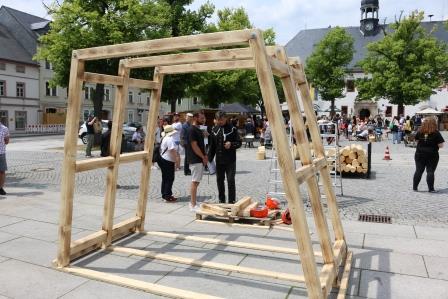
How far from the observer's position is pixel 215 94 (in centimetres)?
3359

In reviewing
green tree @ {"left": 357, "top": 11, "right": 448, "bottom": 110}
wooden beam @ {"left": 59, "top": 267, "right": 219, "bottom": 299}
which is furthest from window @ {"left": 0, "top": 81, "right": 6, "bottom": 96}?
wooden beam @ {"left": 59, "top": 267, "right": 219, "bottom": 299}

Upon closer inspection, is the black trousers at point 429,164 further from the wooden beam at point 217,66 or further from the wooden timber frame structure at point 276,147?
the wooden beam at point 217,66

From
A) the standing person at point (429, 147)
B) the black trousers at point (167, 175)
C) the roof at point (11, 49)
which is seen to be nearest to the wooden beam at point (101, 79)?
the black trousers at point (167, 175)

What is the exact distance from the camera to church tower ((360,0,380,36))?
2426 inches

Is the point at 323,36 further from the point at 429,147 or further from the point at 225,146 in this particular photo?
the point at 225,146

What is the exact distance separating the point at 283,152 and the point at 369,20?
219 ft

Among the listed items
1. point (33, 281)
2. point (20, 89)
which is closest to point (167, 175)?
point (33, 281)

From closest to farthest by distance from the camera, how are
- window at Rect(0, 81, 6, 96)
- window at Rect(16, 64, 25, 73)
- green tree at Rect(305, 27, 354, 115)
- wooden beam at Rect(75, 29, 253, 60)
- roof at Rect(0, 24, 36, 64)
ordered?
wooden beam at Rect(75, 29, 253, 60), window at Rect(0, 81, 6, 96), roof at Rect(0, 24, 36, 64), window at Rect(16, 64, 25, 73), green tree at Rect(305, 27, 354, 115)

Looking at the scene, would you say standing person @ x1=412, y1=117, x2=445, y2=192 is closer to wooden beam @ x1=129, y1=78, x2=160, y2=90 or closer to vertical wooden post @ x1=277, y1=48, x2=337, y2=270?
vertical wooden post @ x1=277, y1=48, x2=337, y2=270

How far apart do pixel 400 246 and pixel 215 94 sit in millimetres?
28949

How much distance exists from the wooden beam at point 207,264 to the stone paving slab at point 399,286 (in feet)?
2.31

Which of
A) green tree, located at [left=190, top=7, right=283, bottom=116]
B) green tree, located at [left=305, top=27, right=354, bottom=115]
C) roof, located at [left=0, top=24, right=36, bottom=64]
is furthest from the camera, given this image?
green tree, located at [left=305, top=27, right=354, bottom=115]

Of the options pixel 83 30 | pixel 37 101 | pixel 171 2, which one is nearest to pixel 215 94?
pixel 171 2

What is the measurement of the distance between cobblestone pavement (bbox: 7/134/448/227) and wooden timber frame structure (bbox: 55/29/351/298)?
9.36 ft
